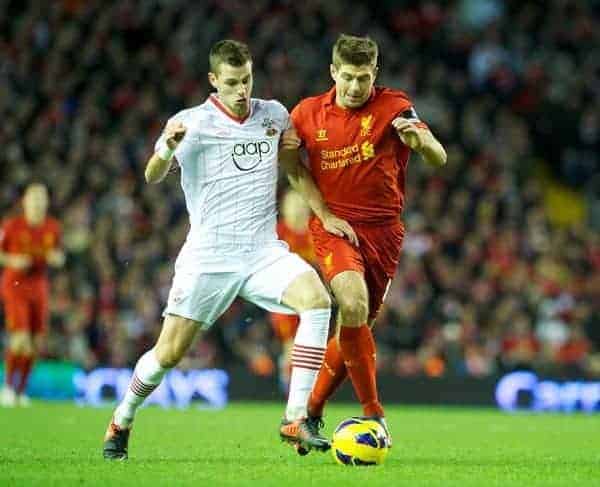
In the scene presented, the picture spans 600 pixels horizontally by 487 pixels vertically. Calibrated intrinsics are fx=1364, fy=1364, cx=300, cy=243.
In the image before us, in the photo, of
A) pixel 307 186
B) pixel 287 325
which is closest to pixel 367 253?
pixel 307 186

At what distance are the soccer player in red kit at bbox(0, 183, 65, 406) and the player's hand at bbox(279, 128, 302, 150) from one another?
22.2 ft

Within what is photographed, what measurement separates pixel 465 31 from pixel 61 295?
8426 millimetres

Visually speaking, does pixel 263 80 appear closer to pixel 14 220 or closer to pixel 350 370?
pixel 14 220

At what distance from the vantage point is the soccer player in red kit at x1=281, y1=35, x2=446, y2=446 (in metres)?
8.09

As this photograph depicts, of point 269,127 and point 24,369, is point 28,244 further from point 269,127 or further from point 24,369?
point 269,127

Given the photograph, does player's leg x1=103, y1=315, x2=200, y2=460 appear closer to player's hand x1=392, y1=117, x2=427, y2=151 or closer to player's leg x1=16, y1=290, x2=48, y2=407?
player's hand x1=392, y1=117, x2=427, y2=151

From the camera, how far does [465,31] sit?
2166 cm

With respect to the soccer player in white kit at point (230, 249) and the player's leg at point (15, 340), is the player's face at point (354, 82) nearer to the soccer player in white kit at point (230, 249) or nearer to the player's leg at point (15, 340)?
the soccer player in white kit at point (230, 249)

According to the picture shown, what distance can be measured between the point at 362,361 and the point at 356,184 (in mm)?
1070

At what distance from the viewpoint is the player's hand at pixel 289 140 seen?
8.07 metres

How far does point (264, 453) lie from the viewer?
8523 millimetres

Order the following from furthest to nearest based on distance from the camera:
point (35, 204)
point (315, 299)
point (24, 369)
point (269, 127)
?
1. point (24, 369)
2. point (35, 204)
3. point (269, 127)
4. point (315, 299)

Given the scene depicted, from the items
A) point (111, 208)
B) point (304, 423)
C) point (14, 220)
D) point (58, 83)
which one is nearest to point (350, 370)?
point (304, 423)

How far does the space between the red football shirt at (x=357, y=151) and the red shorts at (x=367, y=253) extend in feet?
0.28
